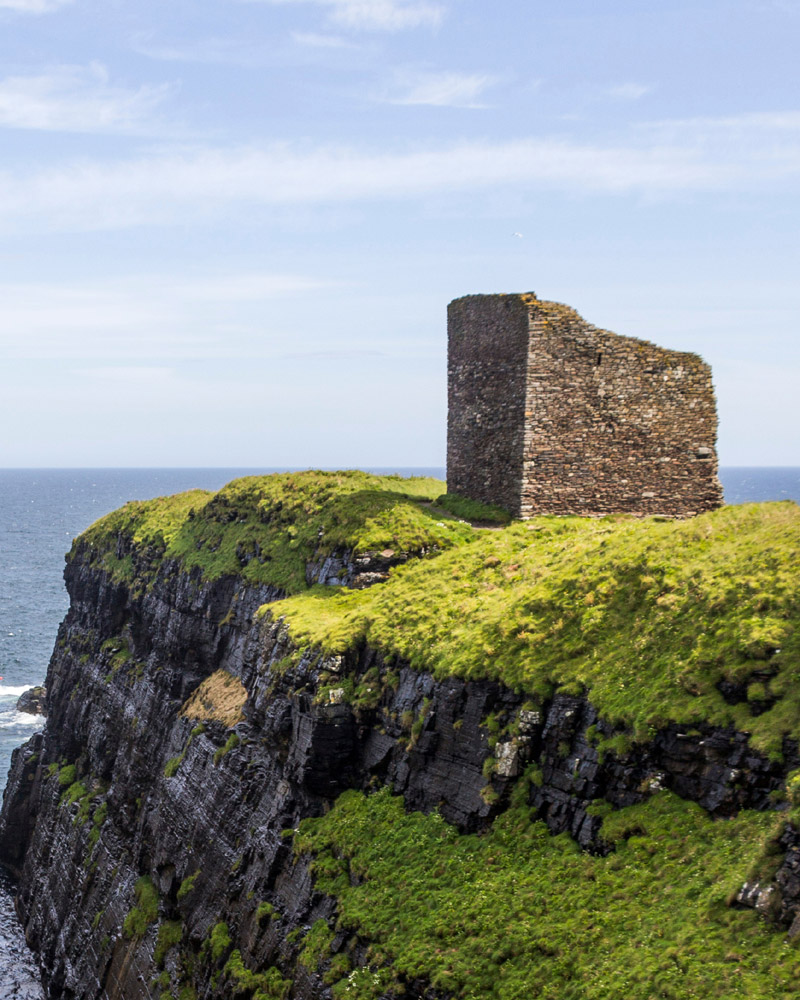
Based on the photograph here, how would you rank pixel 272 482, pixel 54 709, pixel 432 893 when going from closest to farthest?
pixel 432 893 → pixel 272 482 → pixel 54 709

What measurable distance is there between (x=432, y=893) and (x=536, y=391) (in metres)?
19.1

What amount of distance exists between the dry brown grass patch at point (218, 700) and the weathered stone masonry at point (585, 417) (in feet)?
39.8

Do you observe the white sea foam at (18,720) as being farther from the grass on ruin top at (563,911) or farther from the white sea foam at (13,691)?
the grass on ruin top at (563,911)

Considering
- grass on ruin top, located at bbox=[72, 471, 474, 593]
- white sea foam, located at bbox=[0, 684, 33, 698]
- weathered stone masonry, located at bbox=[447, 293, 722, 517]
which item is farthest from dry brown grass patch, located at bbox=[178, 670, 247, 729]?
white sea foam, located at bbox=[0, 684, 33, 698]

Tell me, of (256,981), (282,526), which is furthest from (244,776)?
(282,526)

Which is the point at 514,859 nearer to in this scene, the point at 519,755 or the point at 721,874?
the point at 519,755

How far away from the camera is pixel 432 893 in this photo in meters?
18.5

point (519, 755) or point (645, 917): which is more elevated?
point (519, 755)

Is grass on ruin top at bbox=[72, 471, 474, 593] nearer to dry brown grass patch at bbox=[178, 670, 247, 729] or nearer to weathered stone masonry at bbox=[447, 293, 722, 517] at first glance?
weathered stone masonry at bbox=[447, 293, 722, 517]

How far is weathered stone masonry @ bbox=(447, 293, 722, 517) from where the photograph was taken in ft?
108

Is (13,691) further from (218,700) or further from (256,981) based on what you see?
(256,981)

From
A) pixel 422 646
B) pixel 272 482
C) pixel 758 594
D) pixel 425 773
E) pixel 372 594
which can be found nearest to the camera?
pixel 758 594

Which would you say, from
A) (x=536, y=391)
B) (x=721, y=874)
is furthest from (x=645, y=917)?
(x=536, y=391)

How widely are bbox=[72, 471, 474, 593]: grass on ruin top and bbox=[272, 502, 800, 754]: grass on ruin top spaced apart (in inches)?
175
